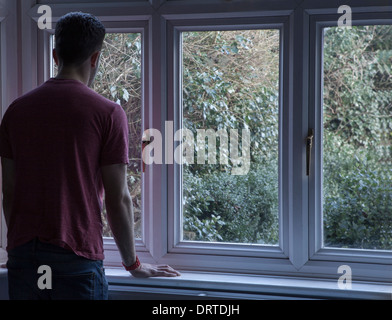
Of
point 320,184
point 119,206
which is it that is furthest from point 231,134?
point 119,206

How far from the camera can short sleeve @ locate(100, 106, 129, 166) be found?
1.56 m

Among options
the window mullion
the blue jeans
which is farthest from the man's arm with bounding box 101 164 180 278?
the window mullion

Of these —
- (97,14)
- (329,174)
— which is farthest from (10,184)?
(329,174)

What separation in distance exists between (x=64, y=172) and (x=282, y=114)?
1.00 meters

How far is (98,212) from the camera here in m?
1.60

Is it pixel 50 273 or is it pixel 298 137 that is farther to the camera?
pixel 298 137

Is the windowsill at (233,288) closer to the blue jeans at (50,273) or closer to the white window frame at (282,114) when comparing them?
the white window frame at (282,114)

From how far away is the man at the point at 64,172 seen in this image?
1.50 m

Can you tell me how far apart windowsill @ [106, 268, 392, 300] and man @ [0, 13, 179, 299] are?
1.40 feet

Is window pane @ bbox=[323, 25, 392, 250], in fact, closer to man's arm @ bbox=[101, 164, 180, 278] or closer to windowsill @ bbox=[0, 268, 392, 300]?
windowsill @ bbox=[0, 268, 392, 300]

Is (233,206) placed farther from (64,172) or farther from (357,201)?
(64,172)

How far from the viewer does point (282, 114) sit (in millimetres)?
2127

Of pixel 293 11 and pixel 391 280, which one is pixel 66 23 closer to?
pixel 293 11
